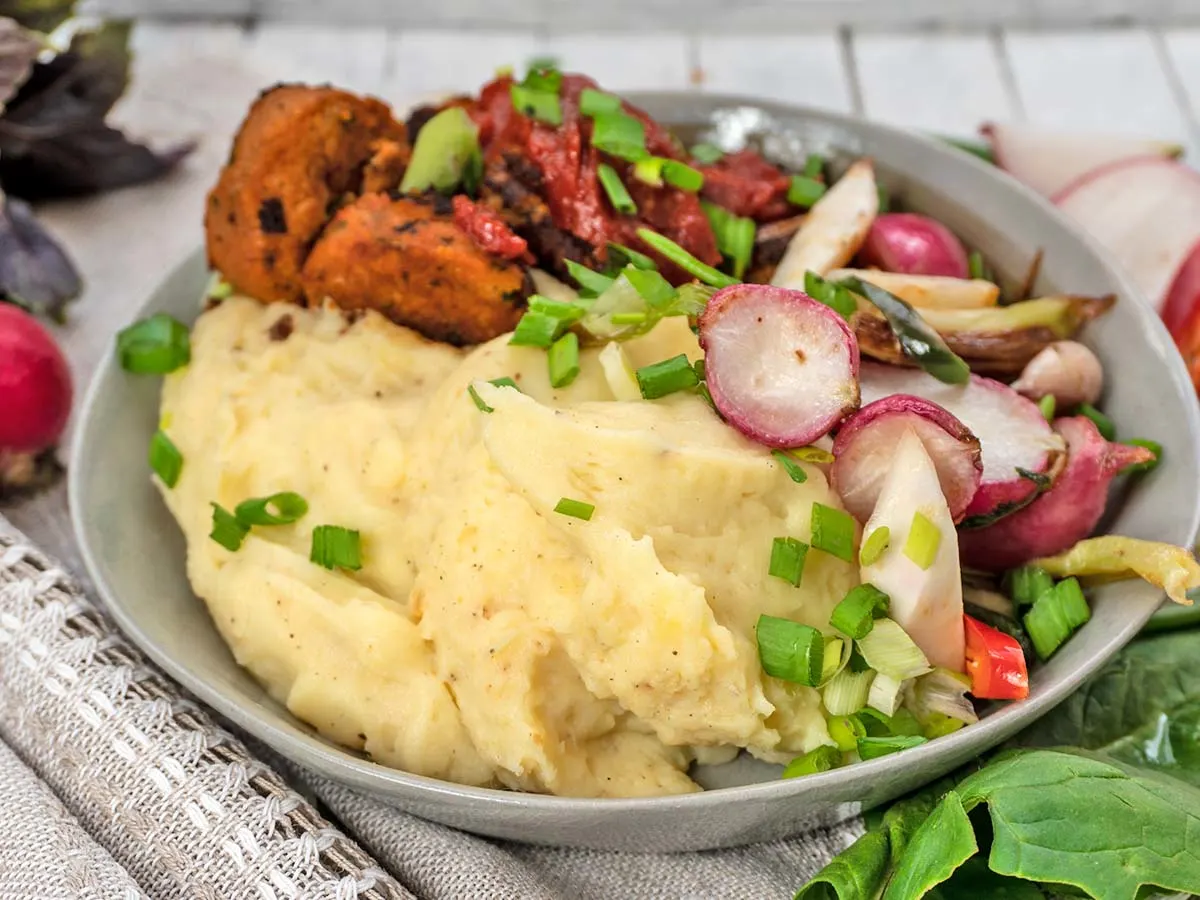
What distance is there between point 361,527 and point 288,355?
58 cm

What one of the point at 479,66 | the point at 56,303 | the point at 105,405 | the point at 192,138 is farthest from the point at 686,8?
the point at 105,405

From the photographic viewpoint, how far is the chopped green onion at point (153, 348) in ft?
10.3

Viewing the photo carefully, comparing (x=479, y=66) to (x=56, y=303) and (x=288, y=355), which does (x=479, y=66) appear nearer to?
(x=56, y=303)

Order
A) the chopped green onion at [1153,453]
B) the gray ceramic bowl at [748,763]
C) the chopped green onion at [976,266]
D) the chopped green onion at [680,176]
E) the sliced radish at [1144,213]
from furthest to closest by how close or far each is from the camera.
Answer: the sliced radish at [1144,213], the chopped green onion at [976,266], the chopped green onion at [680,176], the chopped green onion at [1153,453], the gray ceramic bowl at [748,763]

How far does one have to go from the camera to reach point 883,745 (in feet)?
7.54

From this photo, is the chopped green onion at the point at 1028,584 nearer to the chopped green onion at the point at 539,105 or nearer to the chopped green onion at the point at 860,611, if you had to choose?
the chopped green onion at the point at 860,611

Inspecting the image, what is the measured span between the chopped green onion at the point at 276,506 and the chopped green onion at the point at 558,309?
70 centimetres

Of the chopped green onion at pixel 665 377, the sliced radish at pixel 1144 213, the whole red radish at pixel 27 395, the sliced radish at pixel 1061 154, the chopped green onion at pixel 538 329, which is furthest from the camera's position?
the sliced radish at pixel 1061 154

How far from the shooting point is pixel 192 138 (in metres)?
4.62

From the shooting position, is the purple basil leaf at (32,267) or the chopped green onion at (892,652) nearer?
the chopped green onion at (892,652)

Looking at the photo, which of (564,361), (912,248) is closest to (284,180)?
(564,361)

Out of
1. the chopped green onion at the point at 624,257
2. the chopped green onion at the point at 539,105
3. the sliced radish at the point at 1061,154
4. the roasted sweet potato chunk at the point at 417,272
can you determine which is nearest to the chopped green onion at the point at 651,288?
the chopped green onion at the point at 624,257

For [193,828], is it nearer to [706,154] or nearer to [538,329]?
[538,329]

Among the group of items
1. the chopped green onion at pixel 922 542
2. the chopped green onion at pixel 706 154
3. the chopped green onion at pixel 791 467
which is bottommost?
the chopped green onion at pixel 922 542
